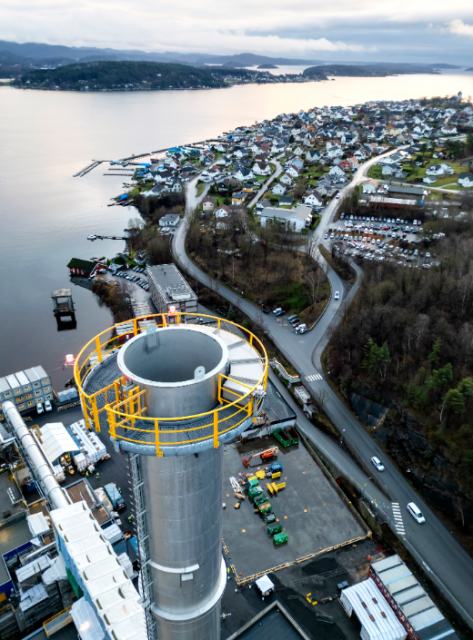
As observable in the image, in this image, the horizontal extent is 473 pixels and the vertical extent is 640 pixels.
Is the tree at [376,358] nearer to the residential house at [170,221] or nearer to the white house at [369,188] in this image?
the residential house at [170,221]

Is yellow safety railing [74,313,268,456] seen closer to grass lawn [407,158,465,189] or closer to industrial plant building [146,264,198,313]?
industrial plant building [146,264,198,313]

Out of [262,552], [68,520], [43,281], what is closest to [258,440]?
[262,552]

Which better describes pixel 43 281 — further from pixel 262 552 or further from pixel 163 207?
pixel 262 552

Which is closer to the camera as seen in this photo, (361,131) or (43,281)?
(43,281)

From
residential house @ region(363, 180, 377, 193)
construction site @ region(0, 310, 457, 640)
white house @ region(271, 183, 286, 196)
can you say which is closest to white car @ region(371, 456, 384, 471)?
construction site @ region(0, 310, 457, 640)

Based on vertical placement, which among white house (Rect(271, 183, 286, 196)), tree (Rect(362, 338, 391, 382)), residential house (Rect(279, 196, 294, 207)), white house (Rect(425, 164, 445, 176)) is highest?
white house (Rect(425, 164, 445, 176))
